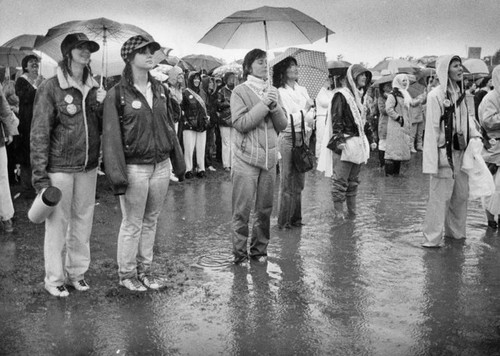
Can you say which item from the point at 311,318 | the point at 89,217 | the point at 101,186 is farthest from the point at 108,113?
the point at 101,186

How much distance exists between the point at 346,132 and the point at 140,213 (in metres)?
3.97

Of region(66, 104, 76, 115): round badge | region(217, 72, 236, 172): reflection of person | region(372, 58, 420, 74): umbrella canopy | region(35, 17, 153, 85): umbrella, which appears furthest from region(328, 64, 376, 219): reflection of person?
region(372, 58, 420, 74): umbrella canopy

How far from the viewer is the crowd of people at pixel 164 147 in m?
5.05

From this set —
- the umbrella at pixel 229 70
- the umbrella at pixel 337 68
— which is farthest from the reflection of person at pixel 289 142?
the umbrella at pixel 229 70

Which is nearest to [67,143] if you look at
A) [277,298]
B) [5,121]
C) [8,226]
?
[277,298]

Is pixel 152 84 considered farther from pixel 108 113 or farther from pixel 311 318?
pixel 311 318

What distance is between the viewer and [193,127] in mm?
12438

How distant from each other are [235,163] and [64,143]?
73.9 inches

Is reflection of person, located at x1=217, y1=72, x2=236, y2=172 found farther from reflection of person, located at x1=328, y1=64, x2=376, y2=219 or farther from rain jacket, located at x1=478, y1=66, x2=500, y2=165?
rain jacket, located at x1=478, y1=66, x2=500, y2=165

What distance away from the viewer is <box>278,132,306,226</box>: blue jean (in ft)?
25.2

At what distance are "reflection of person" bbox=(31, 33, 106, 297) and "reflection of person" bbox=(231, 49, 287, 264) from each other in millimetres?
1530

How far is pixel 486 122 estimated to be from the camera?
7.72 metres

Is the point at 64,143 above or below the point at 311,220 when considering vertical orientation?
above

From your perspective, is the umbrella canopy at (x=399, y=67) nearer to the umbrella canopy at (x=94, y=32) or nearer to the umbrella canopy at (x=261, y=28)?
the umbrella canopy at (x=261, y=28)
